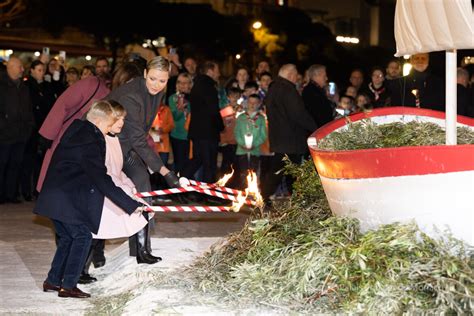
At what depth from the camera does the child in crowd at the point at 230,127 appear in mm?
15781

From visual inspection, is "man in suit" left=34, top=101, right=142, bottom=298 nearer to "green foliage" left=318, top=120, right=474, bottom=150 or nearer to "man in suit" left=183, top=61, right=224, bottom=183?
"green foliage" left=318, top=120, right=474, bottom=150

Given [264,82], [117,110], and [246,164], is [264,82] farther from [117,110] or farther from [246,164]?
[117,110]

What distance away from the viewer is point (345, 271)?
6367 millimetres

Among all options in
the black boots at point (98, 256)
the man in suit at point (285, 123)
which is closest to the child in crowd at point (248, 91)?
the man in suit at point (285, 123)

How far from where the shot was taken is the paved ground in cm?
838

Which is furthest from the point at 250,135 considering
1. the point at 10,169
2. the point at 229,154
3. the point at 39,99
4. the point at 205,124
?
the point at 10,169

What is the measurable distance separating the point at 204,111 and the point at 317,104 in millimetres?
1900

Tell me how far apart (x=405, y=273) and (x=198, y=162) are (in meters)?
8.68

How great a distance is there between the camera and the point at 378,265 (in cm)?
627

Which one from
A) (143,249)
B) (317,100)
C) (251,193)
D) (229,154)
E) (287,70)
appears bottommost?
(143,249)

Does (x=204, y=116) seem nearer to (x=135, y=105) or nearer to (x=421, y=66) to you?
(x=421, y=66)

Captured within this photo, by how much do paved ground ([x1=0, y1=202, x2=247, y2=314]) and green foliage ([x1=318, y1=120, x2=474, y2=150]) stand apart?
8.51 ft

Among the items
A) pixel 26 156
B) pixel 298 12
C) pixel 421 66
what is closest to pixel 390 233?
pixel 421 66

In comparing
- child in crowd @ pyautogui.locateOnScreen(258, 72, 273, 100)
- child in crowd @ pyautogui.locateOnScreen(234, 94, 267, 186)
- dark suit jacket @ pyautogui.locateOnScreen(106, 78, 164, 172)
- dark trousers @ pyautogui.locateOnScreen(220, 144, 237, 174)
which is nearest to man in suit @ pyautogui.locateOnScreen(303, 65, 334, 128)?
child in crowd @ pyautogui.locateOnScreen(234, 94, 267, 186)
